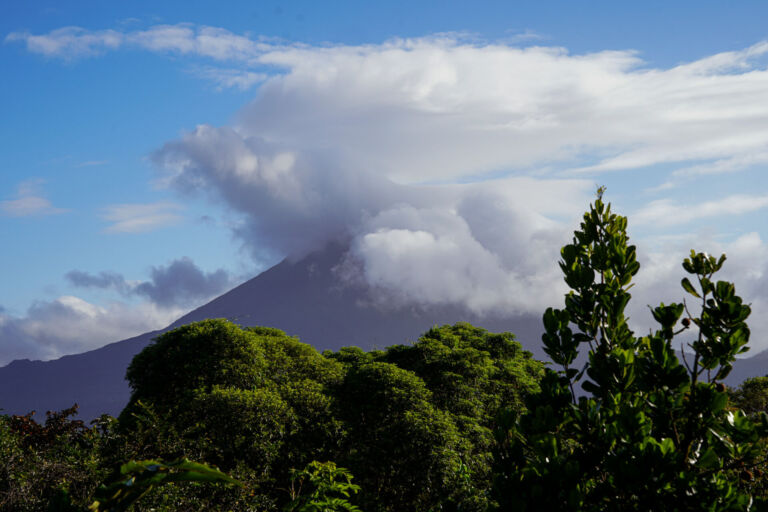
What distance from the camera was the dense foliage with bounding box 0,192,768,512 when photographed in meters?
2.85

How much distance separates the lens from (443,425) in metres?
13.7

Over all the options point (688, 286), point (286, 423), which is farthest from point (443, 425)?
point (688, 286)

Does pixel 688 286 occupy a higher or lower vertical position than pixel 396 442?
higher

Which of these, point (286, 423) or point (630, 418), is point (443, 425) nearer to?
point (286, 423)

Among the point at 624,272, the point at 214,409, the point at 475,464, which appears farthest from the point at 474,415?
the point at 624,272

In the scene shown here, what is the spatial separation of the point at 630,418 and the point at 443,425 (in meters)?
11.4

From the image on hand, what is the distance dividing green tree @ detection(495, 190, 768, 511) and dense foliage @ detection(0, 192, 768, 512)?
0.04 ft

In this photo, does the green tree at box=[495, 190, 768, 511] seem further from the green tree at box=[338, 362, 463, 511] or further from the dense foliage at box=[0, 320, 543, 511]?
the green tree at box=[338, 362, 463, 511]

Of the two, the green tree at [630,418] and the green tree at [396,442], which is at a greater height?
the green tree at [630,418]

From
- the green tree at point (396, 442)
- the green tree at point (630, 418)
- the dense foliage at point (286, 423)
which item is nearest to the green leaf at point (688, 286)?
the green tree at point (630, 418)

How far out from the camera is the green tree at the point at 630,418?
279 centimetres

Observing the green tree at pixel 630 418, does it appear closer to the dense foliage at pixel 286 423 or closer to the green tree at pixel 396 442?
the dense foliage at pixel 286 423

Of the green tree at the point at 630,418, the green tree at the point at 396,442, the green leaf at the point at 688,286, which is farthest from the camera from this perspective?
the green tree at the point at 396,442

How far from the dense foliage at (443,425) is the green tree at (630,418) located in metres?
0.01
